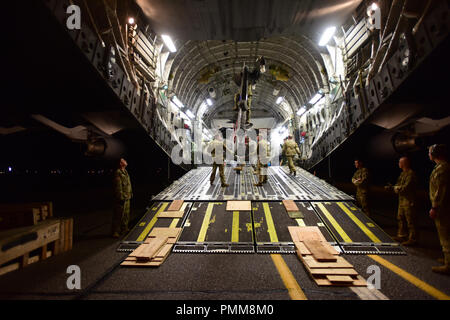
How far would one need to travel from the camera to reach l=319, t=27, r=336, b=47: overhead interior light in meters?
8.58

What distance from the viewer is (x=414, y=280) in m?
3.02

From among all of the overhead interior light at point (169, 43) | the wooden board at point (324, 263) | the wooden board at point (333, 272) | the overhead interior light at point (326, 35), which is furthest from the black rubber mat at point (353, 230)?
the overhead interior light at point (169, 43)

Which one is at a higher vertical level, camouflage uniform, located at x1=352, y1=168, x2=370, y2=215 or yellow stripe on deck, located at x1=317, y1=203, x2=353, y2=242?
camouflage uniform, located at x1=352, y1=168, x2=370, y2=215

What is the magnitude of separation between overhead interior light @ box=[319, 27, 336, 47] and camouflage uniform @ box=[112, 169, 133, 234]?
10139 millimetres

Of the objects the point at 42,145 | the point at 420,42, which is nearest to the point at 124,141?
the point at 42,145

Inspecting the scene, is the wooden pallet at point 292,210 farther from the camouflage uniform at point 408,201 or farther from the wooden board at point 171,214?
the wooden board at point 171,214

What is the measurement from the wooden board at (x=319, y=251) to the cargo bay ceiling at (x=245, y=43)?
7579 millimetres

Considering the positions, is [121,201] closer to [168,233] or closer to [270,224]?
[168,233]

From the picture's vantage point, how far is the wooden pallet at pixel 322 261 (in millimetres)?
2984

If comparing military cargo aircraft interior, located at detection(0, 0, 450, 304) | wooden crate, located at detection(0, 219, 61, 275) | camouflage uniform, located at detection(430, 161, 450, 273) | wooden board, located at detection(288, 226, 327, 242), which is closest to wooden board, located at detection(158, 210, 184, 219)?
military cargo aircraft interior, located at detection(0, 0, 450, 304)

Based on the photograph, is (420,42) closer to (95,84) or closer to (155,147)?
(95,84)

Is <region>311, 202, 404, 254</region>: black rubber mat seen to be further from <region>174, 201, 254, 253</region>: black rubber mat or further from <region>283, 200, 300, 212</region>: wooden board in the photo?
<region>174, 201, 254, 253</region>: black rubber mat
